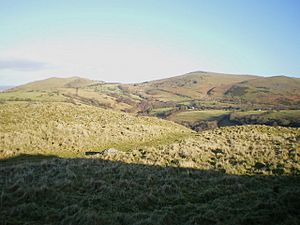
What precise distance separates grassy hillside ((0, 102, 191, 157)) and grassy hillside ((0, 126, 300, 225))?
3.29m

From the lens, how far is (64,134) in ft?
93.9

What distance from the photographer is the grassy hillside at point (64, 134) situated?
2433cm

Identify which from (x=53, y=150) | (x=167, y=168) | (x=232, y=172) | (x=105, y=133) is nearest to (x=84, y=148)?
(x=53, y=150)

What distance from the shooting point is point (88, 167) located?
16.6 meters

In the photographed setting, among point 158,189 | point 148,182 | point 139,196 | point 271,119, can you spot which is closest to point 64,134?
point 148,182

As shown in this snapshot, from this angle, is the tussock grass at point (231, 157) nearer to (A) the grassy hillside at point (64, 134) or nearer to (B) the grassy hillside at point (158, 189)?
(B) the grassy hillside at point (158, 189)

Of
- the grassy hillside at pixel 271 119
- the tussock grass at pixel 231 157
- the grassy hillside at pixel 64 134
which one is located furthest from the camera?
the grassy hillside at pixel 271 119

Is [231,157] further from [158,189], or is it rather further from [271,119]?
[271,119]

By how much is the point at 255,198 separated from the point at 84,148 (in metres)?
17.7

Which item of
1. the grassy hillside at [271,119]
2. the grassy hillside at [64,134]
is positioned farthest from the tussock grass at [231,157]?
the grassy hillside at [271,119]

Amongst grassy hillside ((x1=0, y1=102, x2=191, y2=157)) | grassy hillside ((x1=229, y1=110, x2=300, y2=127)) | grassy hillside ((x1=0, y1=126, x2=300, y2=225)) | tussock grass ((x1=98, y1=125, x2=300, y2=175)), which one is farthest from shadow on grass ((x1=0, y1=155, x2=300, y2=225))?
grassy hillside ((x1=229, y1=110, x2=300, y2=127))

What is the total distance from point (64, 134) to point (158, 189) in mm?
18293

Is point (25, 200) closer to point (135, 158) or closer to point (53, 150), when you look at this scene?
point (135, 158)

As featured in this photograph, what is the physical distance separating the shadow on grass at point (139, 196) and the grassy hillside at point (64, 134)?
315 inches
